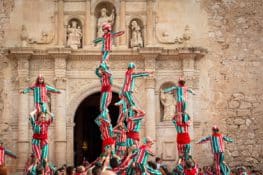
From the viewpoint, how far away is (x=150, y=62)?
1566 centimetres

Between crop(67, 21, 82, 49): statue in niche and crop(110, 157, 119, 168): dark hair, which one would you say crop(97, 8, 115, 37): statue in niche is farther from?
crop(110, 157, 119, 168): dark hair

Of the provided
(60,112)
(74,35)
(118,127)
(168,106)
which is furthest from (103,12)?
(118,127)

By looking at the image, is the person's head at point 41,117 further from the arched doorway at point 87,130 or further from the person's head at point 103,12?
the arched doorway at point 87,130

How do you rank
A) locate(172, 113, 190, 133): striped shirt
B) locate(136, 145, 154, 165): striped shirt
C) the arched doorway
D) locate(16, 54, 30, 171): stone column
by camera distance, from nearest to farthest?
locate(136, 145, 154, 165): striped shirt → locate(172, 113, 190, 133): striped shirt → locate(16, 54, 30, 171): stone column → the arched doorway

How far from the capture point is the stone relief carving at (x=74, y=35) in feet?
51.4

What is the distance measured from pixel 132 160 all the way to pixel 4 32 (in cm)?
770

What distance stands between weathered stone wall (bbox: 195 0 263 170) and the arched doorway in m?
3.21

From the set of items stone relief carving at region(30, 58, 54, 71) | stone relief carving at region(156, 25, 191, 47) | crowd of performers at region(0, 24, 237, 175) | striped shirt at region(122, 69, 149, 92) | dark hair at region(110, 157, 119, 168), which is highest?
stone relief carving at region(156, 25, 191, 47)

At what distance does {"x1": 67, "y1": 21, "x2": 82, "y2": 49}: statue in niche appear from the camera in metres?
15.7

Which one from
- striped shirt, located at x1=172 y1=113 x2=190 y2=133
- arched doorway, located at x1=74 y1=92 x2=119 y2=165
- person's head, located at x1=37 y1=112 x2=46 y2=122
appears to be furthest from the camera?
arched doorway, located at x1=74 y1=92 x2=119 y2=165

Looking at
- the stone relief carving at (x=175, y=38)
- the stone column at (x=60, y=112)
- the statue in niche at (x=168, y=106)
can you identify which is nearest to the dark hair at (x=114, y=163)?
the stone column at (x=60, y=112)

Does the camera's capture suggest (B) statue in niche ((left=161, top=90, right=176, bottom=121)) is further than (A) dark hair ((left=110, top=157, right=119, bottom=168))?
Yes

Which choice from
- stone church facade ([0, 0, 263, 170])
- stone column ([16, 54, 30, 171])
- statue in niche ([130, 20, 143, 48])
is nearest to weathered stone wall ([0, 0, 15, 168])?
stone church facade ([0, 0, 263, 170])

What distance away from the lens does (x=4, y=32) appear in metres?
15.8
